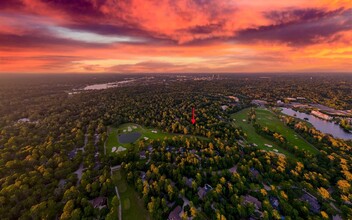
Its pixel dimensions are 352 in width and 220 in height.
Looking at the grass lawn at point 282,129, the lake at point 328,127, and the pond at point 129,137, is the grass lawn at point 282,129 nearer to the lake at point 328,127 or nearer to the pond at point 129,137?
the lake at point 328,127

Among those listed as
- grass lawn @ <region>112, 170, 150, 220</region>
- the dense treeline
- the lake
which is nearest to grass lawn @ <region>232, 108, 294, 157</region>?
the dense treeline

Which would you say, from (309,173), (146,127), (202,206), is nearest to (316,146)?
(309,173)

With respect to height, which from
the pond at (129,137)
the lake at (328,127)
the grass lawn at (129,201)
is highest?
the pond at (129,137)

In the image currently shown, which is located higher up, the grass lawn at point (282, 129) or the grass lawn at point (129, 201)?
the grass lawn at point (282, 129)

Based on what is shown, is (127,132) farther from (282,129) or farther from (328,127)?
(328,127)

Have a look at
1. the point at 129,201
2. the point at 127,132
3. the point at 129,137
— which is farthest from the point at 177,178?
the point at 127,132

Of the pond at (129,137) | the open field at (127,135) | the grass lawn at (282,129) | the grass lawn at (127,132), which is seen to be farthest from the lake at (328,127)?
the pond at (129,137)

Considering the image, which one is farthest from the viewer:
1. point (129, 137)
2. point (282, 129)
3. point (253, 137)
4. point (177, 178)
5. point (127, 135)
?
point (282, 129)
